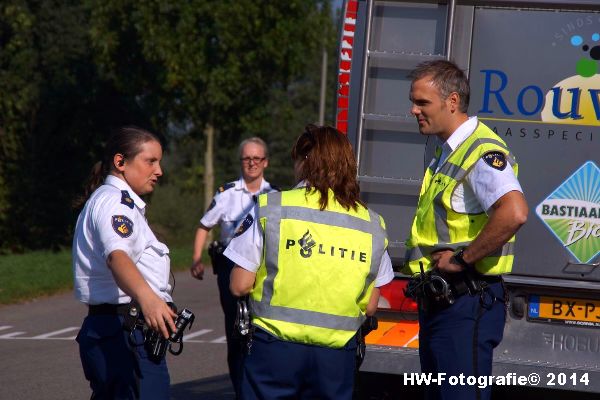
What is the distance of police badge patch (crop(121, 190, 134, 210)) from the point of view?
543cm

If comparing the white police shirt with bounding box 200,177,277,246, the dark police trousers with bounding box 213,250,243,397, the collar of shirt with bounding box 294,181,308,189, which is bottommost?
the dark police trousers with bounding box 213,250,243,397

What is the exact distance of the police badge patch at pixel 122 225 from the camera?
5.28 m

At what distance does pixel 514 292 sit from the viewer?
24.7ft

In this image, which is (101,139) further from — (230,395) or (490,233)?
(490,233)

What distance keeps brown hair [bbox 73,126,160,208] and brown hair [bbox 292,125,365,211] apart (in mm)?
850

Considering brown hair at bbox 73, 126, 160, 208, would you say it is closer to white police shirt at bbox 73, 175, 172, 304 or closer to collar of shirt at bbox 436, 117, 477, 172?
white police shirt at bbox 73, 175, 172, 304

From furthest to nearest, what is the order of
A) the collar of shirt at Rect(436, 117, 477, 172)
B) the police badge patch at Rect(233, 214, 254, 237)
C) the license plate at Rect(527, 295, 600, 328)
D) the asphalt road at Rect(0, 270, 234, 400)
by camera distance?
the asphalt road at Rect(0, 270, 234, 400) < the license plate at Rect(527, 295, 600, 328) < the collar of shirt at Rect(436, 117, 477, 172) < the police badge patch at Rect(233, 214, 254, 237)

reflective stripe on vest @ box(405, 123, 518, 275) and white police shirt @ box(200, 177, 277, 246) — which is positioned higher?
reflective stripe on vest @ box(405, 123, 518, 275)

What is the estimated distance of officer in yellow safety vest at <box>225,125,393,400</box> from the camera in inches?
195

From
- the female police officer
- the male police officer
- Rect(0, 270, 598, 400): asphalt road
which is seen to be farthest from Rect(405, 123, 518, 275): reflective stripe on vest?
the male police officer

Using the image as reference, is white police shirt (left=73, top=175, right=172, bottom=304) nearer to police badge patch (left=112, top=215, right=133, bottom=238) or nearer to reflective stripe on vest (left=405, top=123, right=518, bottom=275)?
police badge patch (left=112, top=215, right=133, bottom=238)

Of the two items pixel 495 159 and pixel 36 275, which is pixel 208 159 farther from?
pixel 495 159

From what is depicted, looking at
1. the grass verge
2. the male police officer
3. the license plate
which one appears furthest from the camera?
the grass verge

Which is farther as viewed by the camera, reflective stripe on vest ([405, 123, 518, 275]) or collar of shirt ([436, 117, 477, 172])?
collar of shirt ([436, 117, 477, 172])
